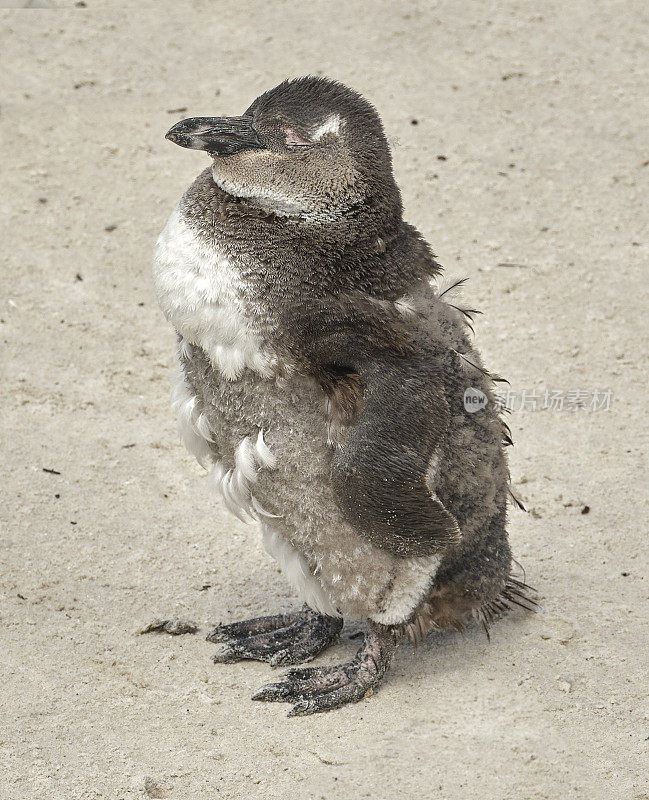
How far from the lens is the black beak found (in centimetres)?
345

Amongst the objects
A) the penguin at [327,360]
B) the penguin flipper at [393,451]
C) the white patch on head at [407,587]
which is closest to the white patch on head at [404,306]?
the penguin at [327,360]

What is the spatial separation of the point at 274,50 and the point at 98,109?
1.54m

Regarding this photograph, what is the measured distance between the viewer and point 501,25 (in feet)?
30.2

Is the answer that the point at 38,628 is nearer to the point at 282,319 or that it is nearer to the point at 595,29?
the point at 282,319

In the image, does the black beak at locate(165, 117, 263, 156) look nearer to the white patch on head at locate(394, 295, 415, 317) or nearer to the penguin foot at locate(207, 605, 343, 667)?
the white patch on head at locate(394, 295, 415, 317)

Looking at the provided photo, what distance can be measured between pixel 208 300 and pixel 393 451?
726mm

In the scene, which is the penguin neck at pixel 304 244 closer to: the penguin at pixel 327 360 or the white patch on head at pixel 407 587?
the penguin at pixel 327 360

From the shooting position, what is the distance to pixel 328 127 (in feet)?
11.3

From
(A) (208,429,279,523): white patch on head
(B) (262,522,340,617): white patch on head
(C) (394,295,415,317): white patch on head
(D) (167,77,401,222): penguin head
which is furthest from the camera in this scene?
(B) (262,522,340,617): white patch on head

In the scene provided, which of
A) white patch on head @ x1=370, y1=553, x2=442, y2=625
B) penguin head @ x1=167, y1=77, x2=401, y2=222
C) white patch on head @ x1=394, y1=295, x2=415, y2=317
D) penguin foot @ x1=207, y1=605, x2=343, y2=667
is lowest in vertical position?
penguin foot @ x1=207, y1=605, x2=343, y2=667

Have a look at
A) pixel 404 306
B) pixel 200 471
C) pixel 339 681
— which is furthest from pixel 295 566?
pixel 200 471

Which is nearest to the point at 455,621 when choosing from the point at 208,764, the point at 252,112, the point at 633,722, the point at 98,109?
the point at 633,722

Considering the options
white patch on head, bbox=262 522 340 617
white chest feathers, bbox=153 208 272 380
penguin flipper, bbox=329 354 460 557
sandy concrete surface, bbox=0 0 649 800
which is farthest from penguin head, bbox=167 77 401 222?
sandy concrete surface, bbox=0 0 649 800

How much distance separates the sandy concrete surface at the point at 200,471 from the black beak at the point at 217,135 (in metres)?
1.49
